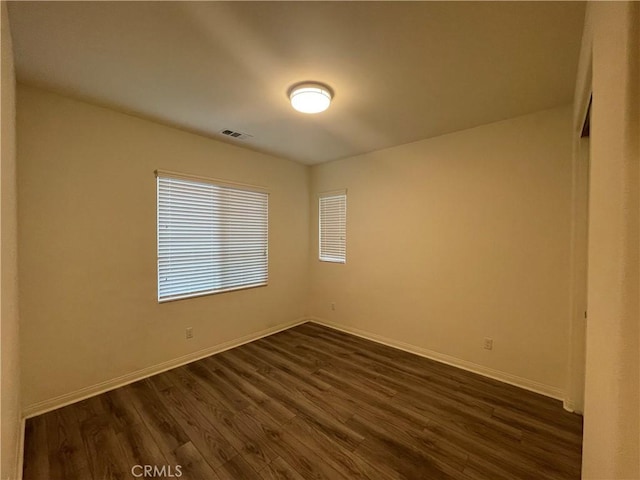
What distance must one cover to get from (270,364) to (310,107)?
266 centimetres

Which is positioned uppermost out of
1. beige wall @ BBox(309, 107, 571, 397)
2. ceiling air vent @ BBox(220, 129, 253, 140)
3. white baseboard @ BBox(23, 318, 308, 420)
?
ceiling air vent @ BBox(220, 129, 253, 140)

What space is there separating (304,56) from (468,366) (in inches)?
130

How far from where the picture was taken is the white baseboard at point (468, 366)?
2.37 metres

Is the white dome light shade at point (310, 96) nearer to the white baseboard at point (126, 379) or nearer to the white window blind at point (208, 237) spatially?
the white window blind at point (208, 237)

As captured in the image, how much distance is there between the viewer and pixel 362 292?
374 cm

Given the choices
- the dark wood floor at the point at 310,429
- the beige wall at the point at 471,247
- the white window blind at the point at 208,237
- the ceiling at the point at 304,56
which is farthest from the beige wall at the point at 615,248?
the white window blind at the point at 208,237

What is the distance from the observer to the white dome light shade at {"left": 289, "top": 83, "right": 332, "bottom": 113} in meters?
2.00

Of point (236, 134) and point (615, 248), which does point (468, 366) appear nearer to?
point (615, 248)

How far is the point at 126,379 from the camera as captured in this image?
2.52 metres

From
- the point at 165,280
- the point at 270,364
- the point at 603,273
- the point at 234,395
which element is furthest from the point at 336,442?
the point at 165,280

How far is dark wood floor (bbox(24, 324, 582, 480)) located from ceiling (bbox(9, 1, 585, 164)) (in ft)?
8.58

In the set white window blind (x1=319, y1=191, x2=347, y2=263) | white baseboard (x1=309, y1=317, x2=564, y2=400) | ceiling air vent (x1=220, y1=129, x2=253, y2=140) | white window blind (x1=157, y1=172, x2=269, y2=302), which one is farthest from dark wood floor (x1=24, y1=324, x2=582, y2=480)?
ceiling air vent (x1=220, y1=129, x2=253, y2=140)

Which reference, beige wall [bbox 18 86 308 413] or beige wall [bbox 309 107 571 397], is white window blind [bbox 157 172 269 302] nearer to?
beige wall [bbox 18 86 308 413]

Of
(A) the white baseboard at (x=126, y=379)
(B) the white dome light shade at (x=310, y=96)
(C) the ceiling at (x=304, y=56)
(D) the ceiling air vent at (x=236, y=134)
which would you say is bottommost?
(A) the white baseboard at (x=126, y=379)
